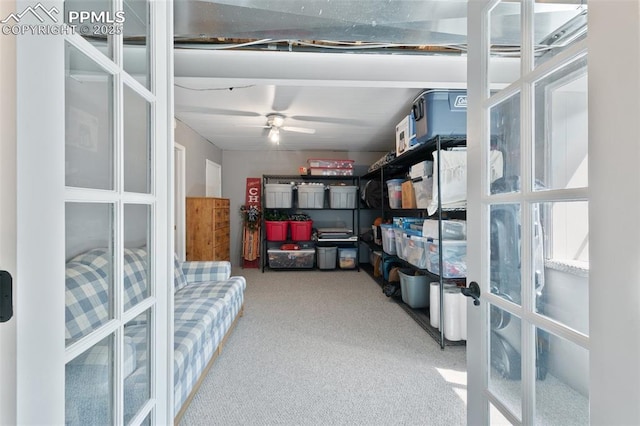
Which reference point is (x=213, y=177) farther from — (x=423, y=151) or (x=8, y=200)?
(x=8, y=200)

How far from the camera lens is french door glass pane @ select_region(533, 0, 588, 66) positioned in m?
0.70

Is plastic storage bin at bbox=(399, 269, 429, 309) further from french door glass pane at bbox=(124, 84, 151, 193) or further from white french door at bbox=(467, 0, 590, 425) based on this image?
french door glass pane at bbox=(124, 84, 151, 193)

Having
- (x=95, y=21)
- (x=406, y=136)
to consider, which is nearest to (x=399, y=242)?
(x=406, y=136)

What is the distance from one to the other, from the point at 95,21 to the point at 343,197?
4348 mm

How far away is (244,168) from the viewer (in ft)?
17.8

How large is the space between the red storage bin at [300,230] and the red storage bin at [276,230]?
0.51 ft

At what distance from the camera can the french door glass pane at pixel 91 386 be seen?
26.0 inches

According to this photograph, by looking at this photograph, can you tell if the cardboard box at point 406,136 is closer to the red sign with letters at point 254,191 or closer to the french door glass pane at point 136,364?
the french door glass pane at point 136,364

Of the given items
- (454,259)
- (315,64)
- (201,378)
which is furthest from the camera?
(454,259)

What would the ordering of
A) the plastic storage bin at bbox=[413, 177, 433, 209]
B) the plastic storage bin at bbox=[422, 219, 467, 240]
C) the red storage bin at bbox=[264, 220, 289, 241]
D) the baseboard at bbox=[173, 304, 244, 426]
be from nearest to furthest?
the baseboard at bbox=[173, 304, 244, 426], the plastic storage bin at bbox=[422, 219, 467, 240], the plastic storage bin at bbox=[413, 177, 433, 209], the red storage bin at bbox=[264, 220, 289, 241]

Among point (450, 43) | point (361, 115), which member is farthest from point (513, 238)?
point (361, 115)

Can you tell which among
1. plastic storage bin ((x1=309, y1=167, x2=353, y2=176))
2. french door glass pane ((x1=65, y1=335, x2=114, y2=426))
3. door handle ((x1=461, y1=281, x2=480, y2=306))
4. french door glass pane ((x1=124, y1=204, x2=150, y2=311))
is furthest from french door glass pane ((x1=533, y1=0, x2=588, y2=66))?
plastic storage bin ((x1=309, y1=167, x2=353, y2=176))

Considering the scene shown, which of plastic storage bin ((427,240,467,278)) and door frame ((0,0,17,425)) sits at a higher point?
door frame ((0,0,17,425))

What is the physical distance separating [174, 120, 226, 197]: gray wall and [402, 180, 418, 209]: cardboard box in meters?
2.80
